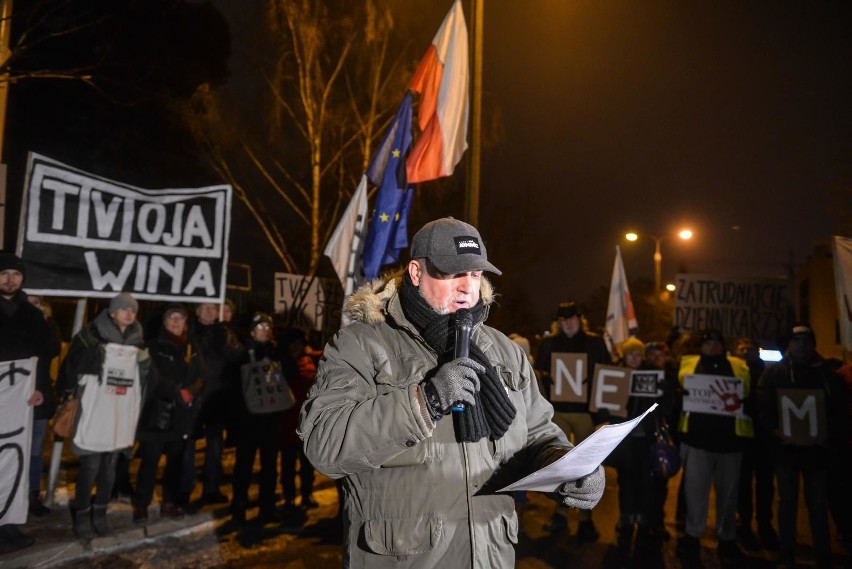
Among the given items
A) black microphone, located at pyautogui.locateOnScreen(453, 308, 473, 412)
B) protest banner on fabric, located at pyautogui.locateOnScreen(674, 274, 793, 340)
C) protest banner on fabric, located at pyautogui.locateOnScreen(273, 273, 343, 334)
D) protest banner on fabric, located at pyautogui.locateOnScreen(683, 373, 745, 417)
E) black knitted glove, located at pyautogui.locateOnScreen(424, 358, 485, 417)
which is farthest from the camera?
protest banner on fabric, located at pyautogui.locateOnScreen(273, 273, 343, 334)

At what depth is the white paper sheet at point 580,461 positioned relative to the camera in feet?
7.27

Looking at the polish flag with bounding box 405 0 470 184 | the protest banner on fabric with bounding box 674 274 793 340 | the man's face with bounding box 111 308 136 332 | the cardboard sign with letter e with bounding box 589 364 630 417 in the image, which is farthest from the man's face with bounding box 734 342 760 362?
the man's face with bounding box 111 308 136 332

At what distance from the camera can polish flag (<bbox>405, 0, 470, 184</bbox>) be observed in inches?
360

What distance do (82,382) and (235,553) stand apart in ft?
7.11

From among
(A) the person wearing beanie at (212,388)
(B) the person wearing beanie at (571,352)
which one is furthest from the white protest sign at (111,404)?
(B) the person wearing beanie at (571,352)

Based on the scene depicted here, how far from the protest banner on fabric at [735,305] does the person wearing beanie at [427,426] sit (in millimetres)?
9014

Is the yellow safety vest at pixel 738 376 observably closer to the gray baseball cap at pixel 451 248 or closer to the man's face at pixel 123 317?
the gray baseball cap at pixel 451 248

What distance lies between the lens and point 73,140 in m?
18.4

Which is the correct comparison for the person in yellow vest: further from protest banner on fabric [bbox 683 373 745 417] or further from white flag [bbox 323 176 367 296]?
white flag [bbox 323 176 367 296]

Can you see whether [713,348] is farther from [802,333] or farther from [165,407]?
[165,407]

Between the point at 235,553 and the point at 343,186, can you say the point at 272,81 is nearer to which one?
the point at 343,186

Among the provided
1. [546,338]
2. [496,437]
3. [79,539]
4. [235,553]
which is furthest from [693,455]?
[79,539]

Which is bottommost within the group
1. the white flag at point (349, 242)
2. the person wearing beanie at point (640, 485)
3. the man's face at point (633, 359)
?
the person wearing beanie at point (640, 485)

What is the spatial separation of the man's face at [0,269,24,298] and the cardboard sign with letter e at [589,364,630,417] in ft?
19.4
